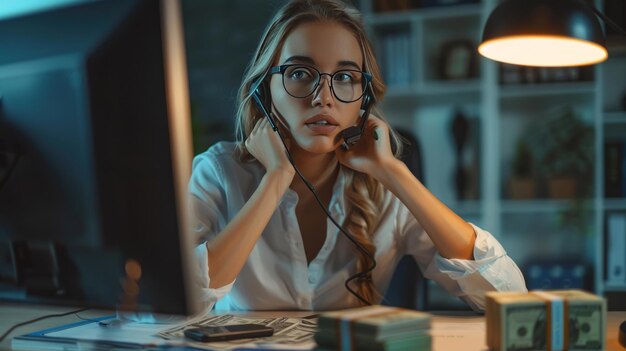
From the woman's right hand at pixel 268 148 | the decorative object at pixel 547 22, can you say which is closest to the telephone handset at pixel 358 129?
the woman's right hand at pixel 268 148

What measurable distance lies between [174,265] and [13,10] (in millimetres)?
390

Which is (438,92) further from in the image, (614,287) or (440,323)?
(440,323)

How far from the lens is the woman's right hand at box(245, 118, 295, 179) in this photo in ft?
4.62

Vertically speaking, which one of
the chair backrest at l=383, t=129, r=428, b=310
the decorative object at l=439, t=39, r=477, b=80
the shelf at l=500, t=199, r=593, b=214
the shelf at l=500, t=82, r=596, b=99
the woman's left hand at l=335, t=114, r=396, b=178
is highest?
the decorative object at l=439, t=39, r=477, b=80

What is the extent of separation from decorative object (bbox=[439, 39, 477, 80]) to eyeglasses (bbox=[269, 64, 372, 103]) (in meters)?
Answer: 1.84

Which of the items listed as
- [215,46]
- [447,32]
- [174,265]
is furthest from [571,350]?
[215,46]

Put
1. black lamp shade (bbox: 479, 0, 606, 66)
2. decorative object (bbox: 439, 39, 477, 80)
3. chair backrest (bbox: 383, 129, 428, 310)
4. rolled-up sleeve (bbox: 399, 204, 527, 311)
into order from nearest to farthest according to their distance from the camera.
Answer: black lamp shade (bbox: 479, 0, 606, 66) < rolled-up sleeve (bbox: 399, 204, 527, 311) < chair backrest (bbox: 383, 129, 428, 310) < decorative object (bbox: 439, 39, 477, 80)

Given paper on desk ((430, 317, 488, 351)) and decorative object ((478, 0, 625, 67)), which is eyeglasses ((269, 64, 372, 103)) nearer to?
decorative object ((478, 0, 625, 67))

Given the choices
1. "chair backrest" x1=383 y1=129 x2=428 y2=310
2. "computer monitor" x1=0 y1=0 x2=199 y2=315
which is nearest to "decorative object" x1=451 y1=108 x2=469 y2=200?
"chair backrest" x1=383 y1=129 x2=428 y2=310

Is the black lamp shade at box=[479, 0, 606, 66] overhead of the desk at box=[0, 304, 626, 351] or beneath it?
overhead

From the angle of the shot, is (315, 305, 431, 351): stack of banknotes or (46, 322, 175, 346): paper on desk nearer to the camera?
(315, 305, 431, 351): stack of banknotes

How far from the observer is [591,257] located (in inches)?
121

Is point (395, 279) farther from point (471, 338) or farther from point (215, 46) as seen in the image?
point (215, 46)

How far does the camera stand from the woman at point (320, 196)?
134 centimetres
